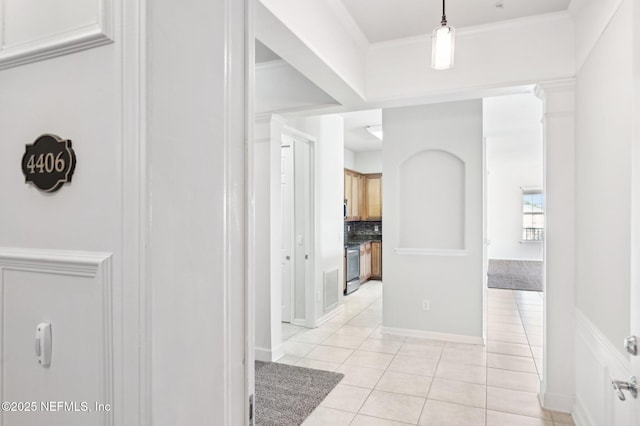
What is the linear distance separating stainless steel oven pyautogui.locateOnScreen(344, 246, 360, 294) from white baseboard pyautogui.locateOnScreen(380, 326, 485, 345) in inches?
85.7

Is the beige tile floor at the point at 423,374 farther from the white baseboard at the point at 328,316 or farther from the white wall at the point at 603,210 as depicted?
the white wall at the point at 603,210

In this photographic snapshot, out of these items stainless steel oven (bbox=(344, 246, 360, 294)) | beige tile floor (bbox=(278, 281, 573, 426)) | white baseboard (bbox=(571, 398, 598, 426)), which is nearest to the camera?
white baseboard (bbox=(571, 398, 598, 426))

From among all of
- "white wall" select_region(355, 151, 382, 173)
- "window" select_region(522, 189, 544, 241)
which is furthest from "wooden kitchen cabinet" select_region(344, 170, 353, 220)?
"window" select_region(522, 189, 544, 241)

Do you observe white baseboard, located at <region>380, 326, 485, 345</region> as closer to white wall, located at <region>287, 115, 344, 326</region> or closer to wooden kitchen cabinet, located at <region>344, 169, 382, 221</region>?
white wall, located at <region>287, 115, 344, 326</region>

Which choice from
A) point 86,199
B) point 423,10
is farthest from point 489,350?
point 86,199

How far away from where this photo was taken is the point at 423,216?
445 cm

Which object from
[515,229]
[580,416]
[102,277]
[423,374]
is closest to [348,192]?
[423,374]

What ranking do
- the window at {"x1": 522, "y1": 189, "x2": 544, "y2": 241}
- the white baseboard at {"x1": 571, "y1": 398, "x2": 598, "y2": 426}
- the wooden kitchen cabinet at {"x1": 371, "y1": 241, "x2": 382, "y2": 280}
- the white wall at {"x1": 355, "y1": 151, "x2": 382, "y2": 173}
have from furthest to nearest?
the window at {"x1": 522, "y1": 189, "x2": 544, "y2": 241} < the white wall at {"x1": 355, "y1": 151, "x2": 382, "y2": 173} < the wooden kitchen cabinet at {"x1": 371, "y1": 241, "x2": 382, "y2": 280} < the white baseboard at {"x1": 571, "y1": 398, "x2": 598, "y2": 426}

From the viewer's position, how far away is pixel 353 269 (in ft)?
22.7

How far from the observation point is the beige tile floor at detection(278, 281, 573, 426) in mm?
2697

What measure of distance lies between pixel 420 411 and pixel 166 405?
2.50 metres

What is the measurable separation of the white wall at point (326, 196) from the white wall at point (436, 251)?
87 centimetres

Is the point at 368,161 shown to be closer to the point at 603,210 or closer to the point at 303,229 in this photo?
the point at 303,229

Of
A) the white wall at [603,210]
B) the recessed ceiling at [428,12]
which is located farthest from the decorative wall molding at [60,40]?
the recessed ceiling at [428,12]
